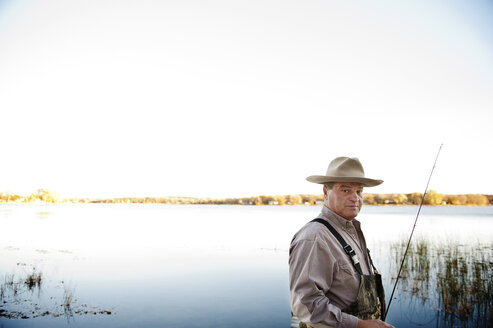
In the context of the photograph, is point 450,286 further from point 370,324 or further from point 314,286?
point 314,286

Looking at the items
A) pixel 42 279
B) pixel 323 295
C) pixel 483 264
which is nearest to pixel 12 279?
pixel 42 279

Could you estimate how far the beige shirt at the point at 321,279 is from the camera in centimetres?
224

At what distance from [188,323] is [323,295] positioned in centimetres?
654

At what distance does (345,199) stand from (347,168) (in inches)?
9.7

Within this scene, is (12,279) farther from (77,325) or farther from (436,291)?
(436,291)

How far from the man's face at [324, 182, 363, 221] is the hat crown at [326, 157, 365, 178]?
0.11m

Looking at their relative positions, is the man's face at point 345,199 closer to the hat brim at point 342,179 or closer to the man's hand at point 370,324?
the hat brim at point 342,179

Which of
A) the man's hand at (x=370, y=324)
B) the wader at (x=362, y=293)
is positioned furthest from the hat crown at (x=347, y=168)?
the man's hand at (x=370, y=324)

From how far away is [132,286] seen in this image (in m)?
11.1

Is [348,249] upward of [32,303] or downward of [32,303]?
upward

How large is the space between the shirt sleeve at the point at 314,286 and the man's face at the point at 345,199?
1.57 ft

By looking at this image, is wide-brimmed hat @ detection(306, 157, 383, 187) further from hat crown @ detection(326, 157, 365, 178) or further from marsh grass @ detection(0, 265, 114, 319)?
marsh grass @ detection(0, 265, 114, 319)

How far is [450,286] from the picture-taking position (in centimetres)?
876

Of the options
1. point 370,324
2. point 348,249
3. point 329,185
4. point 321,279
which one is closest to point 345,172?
point 329,185
